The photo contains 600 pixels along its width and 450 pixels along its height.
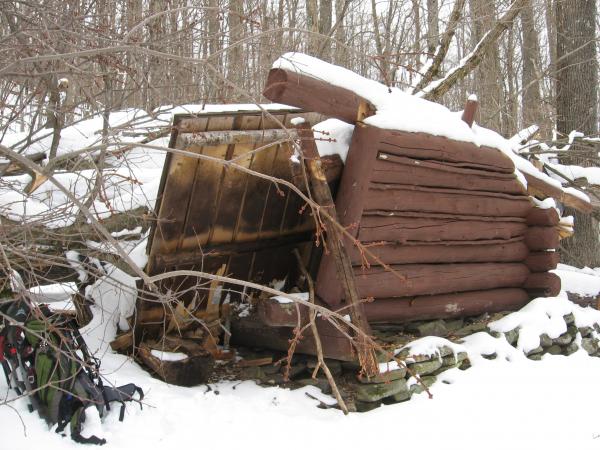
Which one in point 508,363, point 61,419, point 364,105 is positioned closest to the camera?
point 61,419

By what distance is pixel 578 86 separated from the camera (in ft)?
35.2

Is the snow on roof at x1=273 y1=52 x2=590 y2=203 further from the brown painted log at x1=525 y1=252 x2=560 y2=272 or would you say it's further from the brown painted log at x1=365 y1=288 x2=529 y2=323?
the brown painted log at x1=365 y1=288 x2=529 y2=323

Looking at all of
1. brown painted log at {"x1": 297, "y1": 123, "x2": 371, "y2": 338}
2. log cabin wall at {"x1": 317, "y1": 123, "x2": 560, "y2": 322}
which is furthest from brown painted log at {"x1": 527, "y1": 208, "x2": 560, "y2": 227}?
brown painted log at {"x1": 297, "y1": 123, "x2": 371, "y2": 338}

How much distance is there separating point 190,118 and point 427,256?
255 centimetres

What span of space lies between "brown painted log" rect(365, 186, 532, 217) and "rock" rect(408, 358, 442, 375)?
126 centimetres

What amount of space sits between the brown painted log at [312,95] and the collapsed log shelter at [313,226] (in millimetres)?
11

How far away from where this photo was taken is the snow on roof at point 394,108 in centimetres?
498

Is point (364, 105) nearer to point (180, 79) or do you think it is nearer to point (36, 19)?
point (36, 19)

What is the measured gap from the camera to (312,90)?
4.89 m

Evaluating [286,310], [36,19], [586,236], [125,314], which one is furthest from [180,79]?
[586,236]

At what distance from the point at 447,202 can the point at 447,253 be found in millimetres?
489

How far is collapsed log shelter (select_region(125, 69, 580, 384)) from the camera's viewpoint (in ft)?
16.5

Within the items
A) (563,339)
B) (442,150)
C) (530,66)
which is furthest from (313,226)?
(530,66)

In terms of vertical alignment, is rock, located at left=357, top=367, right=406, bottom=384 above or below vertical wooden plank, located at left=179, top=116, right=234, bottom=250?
below
